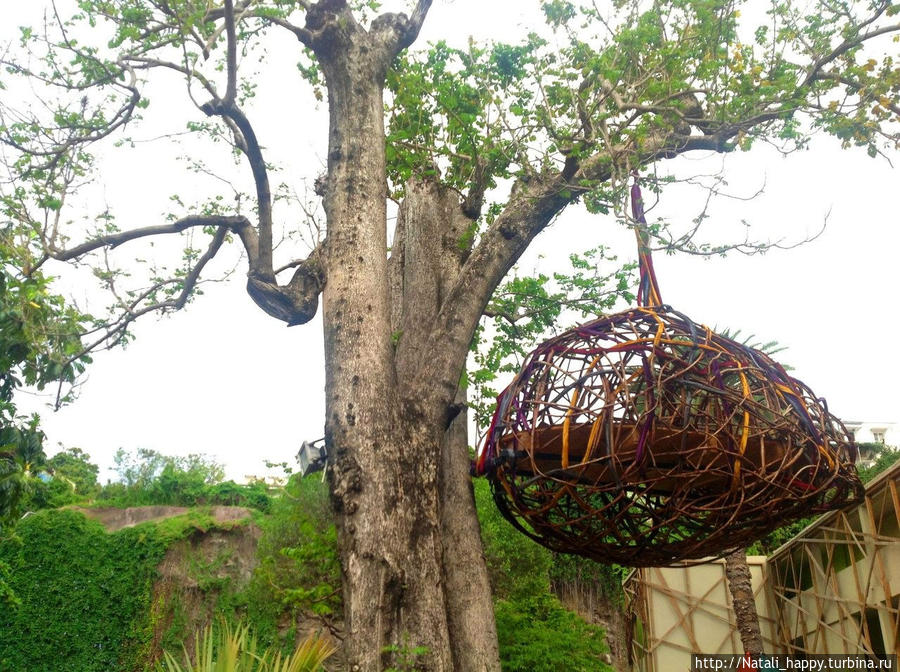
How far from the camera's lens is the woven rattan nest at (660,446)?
276 cm

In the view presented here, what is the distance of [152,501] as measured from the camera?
42.6 ft

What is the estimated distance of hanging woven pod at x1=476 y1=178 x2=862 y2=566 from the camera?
2.76m

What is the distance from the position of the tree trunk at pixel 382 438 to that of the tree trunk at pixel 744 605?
18.7 feet

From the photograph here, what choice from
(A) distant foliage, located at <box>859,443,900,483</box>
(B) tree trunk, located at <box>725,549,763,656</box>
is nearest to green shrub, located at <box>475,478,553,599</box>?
(B) tree trunk, located at <box>725,549,763,656</box>

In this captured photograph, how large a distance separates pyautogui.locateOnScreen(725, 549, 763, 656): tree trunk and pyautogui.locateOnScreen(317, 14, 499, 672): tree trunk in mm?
5695

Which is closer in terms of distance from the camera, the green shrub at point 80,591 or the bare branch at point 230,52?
the bare branch at point 230,52

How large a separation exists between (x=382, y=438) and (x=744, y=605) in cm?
694

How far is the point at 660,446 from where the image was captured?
110 inches

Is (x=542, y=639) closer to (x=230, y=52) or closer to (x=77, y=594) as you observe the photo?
(x=230, y=52)

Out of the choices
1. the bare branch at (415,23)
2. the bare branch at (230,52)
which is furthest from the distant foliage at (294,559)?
the bare branch at (415,23)

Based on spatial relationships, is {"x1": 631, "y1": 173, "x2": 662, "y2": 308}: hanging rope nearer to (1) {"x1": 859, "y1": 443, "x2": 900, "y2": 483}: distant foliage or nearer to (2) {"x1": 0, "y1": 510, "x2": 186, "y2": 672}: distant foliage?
(2) {"x1": 0, "y1": 510, "x2": 186, "y2": 672}: distant foliage

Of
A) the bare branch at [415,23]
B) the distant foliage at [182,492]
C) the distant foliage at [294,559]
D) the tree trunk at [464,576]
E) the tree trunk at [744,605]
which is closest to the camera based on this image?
the tree trunk at [464,576]

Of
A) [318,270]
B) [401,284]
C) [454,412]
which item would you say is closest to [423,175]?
[401,284]

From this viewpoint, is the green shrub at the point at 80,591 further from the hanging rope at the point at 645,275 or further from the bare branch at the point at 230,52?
the hanging rope at the point at 645,275
